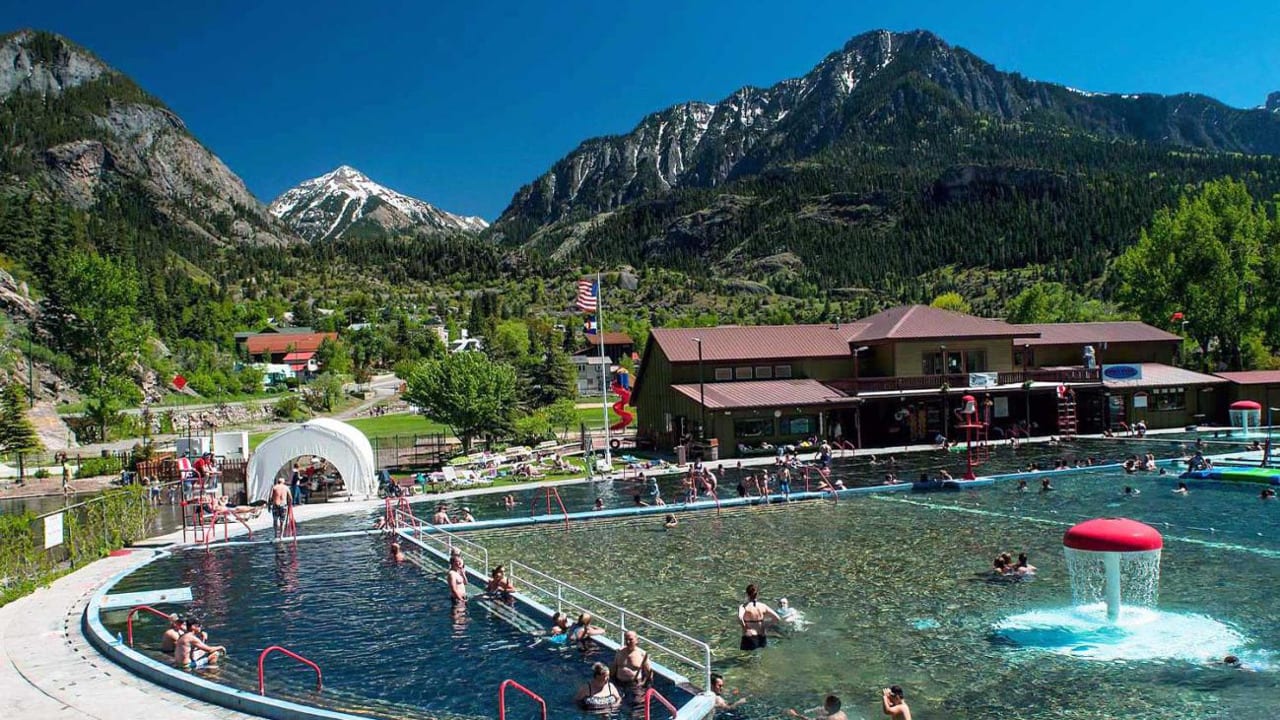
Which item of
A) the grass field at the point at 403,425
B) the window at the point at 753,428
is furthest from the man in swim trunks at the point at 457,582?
the grass field at the point at 403,425

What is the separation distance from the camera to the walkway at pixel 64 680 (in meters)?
13.1

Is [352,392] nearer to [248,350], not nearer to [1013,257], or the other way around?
[248,350]

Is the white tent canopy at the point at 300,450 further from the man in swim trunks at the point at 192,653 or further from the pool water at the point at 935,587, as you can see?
the man in swim trunks at the point at 192,653

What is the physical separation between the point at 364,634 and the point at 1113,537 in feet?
46.8

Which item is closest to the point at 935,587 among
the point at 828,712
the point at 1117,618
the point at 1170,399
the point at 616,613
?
the point at 1117,618

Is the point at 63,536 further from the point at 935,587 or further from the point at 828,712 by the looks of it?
the point at 935,587

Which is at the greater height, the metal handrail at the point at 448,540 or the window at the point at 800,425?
the window at the point at 800,425

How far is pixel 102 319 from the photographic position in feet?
269

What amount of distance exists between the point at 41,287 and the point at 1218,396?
358 feet

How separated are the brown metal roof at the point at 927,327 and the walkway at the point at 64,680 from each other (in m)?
44.9

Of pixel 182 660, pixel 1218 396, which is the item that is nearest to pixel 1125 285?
pixel 1218 396

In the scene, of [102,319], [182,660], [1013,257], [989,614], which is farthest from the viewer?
[1013,257]

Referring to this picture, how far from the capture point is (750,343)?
56.0 meters

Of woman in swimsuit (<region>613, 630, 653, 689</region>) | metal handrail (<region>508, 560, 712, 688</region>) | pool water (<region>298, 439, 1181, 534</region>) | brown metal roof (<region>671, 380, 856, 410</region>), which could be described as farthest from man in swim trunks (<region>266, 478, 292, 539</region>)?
brown metal roof (<region>671, 380, 856, 410</region>)
